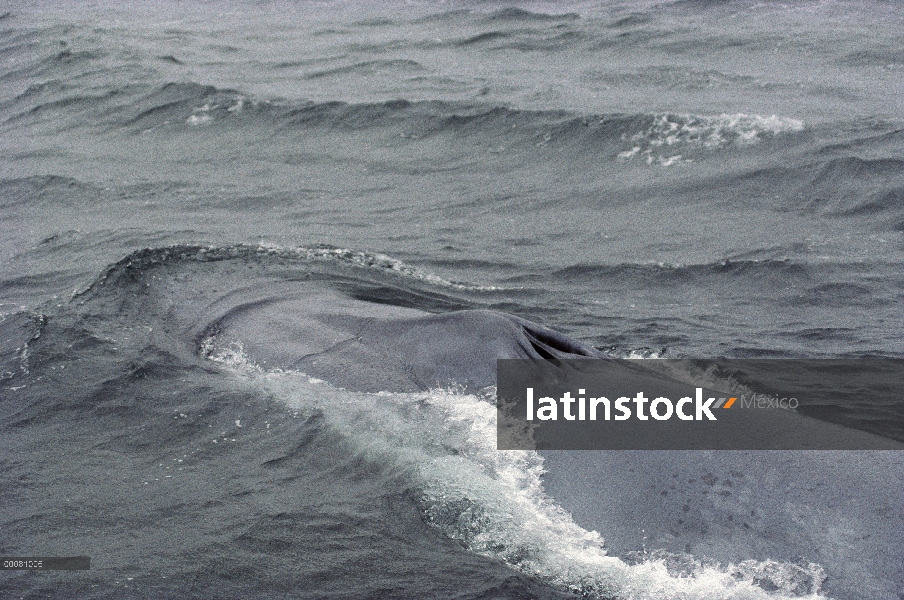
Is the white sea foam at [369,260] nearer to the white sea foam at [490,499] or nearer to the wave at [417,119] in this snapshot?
the white sea foam at [490,499]

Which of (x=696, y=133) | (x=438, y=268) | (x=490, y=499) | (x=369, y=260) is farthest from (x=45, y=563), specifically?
(x=696, y=133)

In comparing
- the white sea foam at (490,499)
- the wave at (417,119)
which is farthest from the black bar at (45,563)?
the wave at (417,119)

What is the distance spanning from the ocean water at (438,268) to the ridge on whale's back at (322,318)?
9cm

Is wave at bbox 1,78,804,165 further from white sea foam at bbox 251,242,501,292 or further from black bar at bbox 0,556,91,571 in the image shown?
black bar at bbox 0,556,91,571

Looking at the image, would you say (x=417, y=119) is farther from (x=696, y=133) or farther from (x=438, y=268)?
(x=438, y=268)

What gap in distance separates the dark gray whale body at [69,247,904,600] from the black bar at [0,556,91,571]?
2510mm

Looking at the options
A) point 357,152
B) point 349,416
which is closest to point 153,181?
point 357,152

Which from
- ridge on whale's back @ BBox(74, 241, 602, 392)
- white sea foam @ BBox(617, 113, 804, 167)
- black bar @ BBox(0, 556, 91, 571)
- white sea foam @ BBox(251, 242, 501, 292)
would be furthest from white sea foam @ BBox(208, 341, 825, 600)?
white sea foam @ BBox(617, 113, 804, 167)

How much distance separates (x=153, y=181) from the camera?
668 inches

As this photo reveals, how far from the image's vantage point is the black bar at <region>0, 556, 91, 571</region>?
23.0 ft

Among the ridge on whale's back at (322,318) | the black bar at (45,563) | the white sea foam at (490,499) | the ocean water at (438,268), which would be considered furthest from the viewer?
the ridge on whale's back at (322,318)

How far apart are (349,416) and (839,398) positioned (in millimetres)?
4708

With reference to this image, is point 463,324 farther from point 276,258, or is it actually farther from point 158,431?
point 276,258

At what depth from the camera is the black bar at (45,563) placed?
23.0 ft
